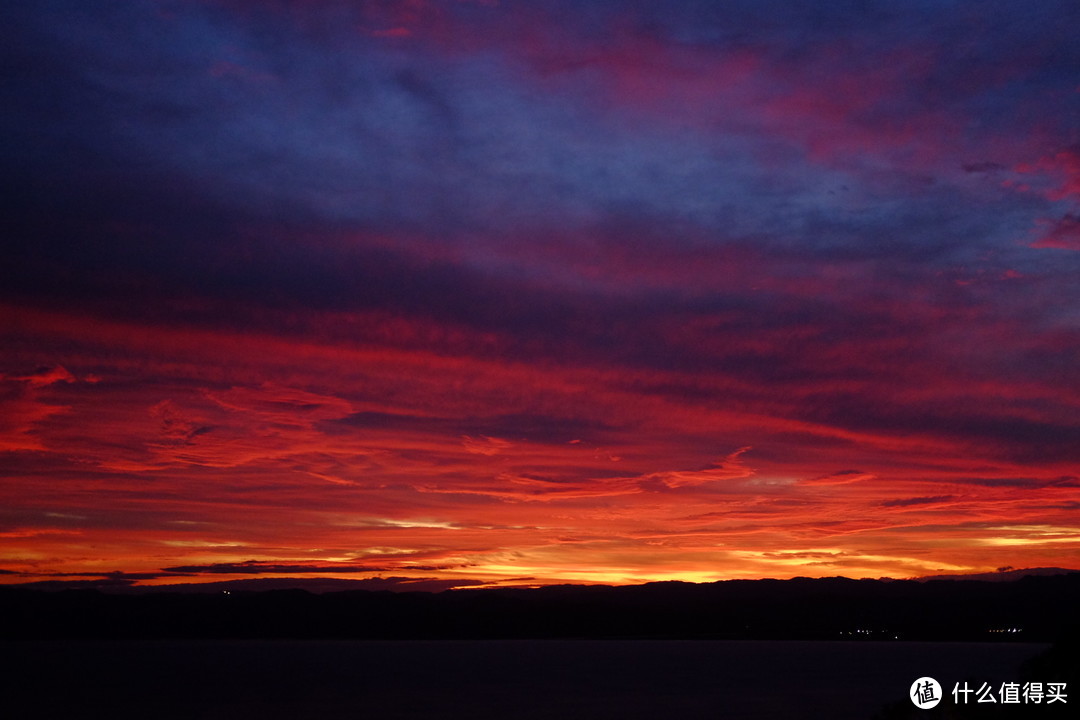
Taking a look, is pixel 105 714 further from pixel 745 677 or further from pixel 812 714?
pixel 745 677

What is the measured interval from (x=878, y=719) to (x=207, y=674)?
6907 inches

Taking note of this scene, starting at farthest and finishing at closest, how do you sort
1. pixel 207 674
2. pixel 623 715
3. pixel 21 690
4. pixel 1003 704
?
1. pixel 207 674
2. pixel 21 690
3. pixel 623 715
4. pixel 1003 704

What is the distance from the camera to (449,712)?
111 meters

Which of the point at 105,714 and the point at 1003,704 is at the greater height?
the point at 1003,704

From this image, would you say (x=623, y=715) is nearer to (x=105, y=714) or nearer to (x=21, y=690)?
(x=105, y=714)

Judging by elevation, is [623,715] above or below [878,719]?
below

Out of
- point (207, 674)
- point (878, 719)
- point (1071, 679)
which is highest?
point (1071, 679)

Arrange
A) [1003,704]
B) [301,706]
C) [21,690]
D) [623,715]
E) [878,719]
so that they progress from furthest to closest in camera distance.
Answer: [21,690], [301,706], [623,715], [878,719], [1003,704]

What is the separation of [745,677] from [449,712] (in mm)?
99707

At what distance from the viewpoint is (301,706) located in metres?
120

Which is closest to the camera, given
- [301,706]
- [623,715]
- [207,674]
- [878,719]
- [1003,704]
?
[1003,704]

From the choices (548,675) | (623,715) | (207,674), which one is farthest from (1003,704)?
(207,674)

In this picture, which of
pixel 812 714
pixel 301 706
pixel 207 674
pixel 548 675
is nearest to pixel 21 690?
pixel 207 674

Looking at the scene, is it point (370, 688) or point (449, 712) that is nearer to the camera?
point (449, 712)
